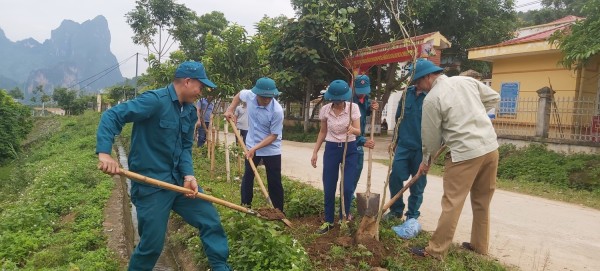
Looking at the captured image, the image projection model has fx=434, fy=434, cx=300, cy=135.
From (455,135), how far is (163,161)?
2357 millimetres

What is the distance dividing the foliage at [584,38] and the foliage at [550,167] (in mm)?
2147

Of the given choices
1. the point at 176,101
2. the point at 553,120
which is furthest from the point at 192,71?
the point at 553,120

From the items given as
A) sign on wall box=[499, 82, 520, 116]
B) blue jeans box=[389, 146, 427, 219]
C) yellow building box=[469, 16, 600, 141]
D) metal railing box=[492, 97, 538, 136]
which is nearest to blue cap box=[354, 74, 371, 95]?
blue jeans box=[389, 146, 427, 219]

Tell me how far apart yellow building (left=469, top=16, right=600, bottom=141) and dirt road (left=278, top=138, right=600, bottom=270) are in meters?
3.98

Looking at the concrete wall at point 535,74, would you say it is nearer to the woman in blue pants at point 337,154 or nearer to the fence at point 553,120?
the fence at point 553,120

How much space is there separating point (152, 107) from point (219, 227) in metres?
1.02

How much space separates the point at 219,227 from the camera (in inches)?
129

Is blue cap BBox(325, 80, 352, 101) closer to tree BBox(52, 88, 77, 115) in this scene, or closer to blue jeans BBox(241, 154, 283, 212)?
blue jeans BBox(241, 154, 283, 212)

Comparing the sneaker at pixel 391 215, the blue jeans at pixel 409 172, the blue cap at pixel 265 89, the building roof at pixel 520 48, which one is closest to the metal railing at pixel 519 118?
the building roof at pixel 520 48

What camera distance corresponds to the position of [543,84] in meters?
12.8

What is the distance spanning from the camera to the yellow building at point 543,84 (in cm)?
1033

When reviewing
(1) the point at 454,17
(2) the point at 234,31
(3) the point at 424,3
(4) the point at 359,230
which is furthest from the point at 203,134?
(1) the point at 454,17

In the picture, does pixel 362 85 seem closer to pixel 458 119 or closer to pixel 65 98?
pixel 458 119

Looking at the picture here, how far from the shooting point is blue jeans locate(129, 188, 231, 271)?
3.04 metres
